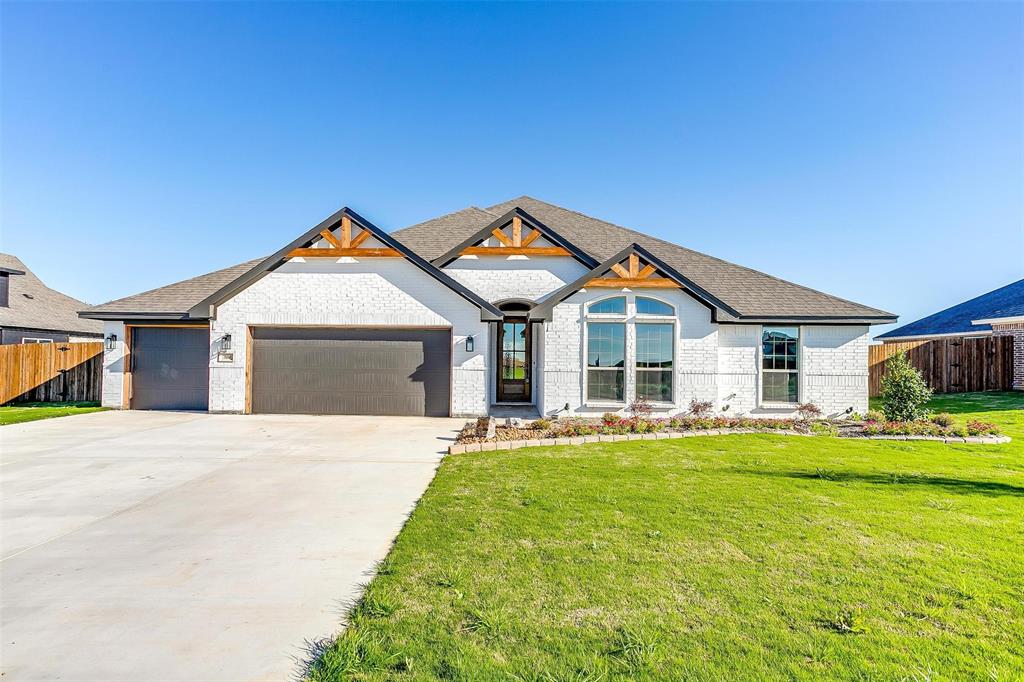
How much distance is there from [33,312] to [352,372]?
20.7 meters

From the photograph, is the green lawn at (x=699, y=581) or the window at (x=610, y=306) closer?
the green lawn at (x=699, y=581)

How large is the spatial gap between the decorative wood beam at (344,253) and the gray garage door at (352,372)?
216cm

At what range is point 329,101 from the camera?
1720cm

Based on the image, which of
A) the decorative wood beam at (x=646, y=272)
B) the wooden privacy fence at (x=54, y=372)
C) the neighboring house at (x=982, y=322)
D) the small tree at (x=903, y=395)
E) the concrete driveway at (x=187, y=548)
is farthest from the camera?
the neighboring house at (x=982, y=322)

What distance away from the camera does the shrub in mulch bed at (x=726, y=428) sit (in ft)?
31.8

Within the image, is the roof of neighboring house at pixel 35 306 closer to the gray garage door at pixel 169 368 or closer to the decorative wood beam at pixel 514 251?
the gray garage door at pixel 169 368

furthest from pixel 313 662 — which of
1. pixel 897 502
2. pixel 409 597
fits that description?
pixel 897 502

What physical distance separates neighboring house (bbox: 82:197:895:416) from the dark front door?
1182 millimetres

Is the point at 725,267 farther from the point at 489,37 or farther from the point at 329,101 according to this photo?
the point at 329,101

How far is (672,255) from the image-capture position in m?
15.9

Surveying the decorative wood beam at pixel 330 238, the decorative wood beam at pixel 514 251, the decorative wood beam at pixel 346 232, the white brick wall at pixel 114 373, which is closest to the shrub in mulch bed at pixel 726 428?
the decorative wood beam at pixel 514 251

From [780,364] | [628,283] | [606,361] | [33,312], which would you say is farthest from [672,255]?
[33,312]

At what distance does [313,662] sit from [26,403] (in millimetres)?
19093

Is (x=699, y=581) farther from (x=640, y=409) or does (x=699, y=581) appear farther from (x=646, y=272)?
(x=646, y=272)
